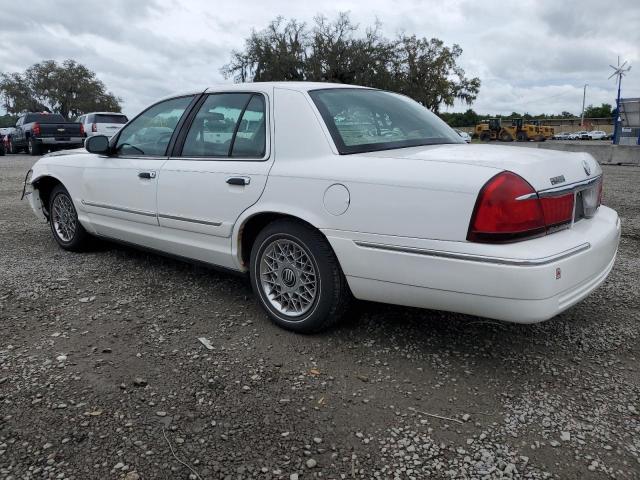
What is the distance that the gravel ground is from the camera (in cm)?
211

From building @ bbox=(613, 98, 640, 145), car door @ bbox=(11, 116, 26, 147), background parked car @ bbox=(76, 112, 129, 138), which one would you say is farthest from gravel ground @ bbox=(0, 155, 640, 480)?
car door @ bbox=(11, 116, 26, 147)

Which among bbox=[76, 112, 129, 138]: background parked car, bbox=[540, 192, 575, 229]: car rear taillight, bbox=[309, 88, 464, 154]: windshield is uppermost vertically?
bbox=[76, 112, 129, 138]: background parked car

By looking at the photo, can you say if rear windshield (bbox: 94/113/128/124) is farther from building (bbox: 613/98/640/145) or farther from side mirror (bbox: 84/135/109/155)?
building (bbox: 613/98/640/145)

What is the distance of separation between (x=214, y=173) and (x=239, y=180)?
0.84 feet

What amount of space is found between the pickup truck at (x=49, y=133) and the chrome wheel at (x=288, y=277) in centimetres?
1948

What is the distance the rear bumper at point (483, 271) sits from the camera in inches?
95.0

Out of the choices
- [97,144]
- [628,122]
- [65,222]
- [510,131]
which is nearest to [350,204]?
[97,144]

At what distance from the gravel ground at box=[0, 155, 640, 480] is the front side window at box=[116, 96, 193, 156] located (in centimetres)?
112

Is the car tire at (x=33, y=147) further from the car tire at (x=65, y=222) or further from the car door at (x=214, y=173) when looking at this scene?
the car door at (x=214, y=173)

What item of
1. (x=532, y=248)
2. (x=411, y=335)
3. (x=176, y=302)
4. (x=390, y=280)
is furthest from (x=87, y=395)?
(x=532, y=248)

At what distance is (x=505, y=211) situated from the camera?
2430 millimetres

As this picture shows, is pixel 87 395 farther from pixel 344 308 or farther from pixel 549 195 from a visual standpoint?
pixel 549 195

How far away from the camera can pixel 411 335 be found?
3230 millimetres

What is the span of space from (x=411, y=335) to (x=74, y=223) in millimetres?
3442
